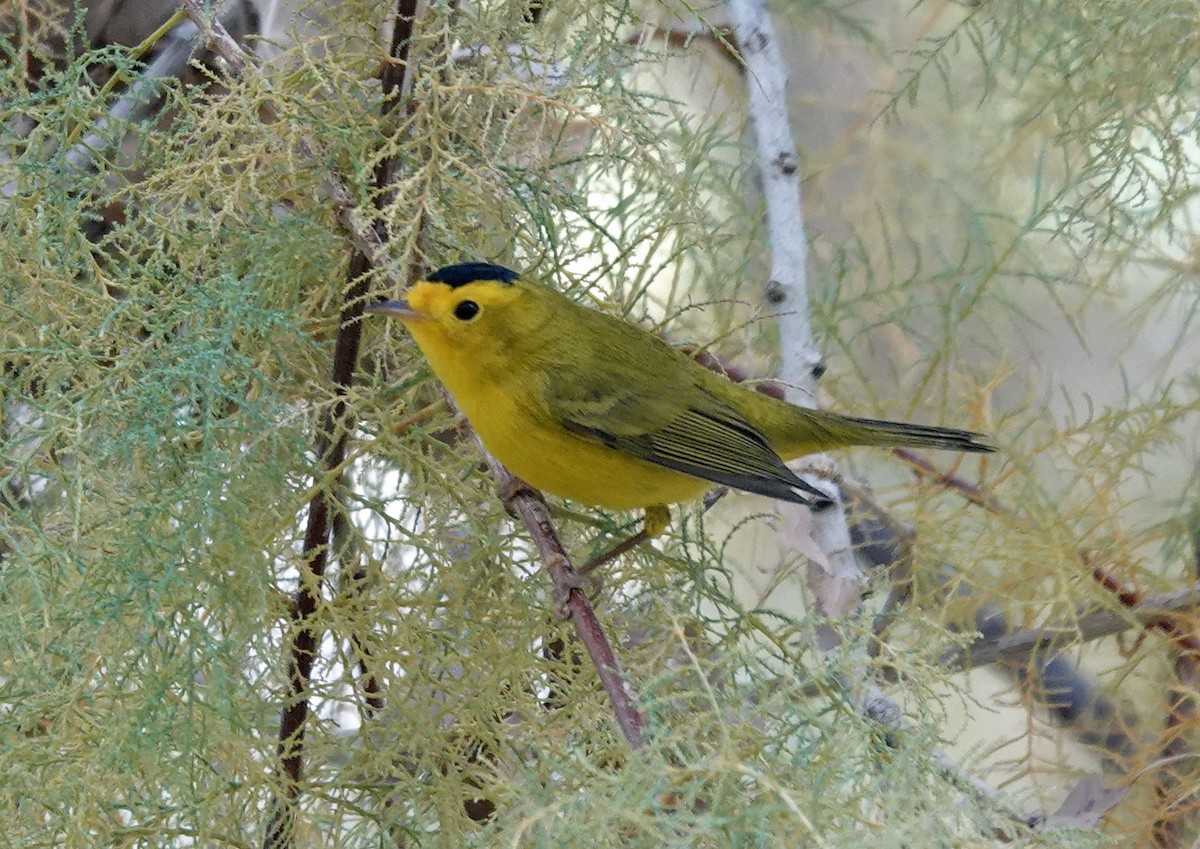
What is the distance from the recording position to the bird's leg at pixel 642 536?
3.21 ft

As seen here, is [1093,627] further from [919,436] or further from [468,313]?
[468,313]

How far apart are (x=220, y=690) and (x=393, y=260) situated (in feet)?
1.03

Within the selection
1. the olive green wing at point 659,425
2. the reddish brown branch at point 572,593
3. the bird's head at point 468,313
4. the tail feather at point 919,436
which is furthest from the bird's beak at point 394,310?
the tail feather at point 919,436

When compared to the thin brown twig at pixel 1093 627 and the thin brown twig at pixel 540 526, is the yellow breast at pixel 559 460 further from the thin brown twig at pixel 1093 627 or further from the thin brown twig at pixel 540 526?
the thin brown twig at pixel 1093 627

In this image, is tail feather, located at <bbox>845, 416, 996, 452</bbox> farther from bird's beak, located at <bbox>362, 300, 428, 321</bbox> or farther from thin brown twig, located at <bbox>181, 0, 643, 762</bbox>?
bird's beak, located at <bbox>362, 300, 428, 321</bbox>

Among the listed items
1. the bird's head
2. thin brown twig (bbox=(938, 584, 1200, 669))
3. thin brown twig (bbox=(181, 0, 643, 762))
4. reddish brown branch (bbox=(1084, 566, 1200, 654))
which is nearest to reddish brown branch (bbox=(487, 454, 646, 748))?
thin brown twig (bbox=(181, 0, 643, 762))

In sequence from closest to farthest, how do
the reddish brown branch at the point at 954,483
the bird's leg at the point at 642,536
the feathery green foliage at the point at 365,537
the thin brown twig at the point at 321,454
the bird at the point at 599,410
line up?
1. the feathery green foliage at the point at 365,537
2. the thin brown twig at the point at 321,454
3. the bird's leg at the point at 642,536
4. the bird at the point at 599,410
5. the reddish brown branch at the point at 954,483

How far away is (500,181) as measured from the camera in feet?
2.85

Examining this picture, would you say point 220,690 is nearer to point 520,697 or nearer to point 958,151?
point 520,697

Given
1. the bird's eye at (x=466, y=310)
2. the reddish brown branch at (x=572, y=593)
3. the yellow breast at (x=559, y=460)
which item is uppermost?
the bird's eye at (x=466, y=310)

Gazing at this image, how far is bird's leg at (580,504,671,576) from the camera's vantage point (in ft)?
3.21

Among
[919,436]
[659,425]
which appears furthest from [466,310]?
[919,436]

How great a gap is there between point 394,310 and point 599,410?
0.35 m

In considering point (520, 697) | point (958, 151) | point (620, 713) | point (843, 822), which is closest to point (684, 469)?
point (520, 697)
